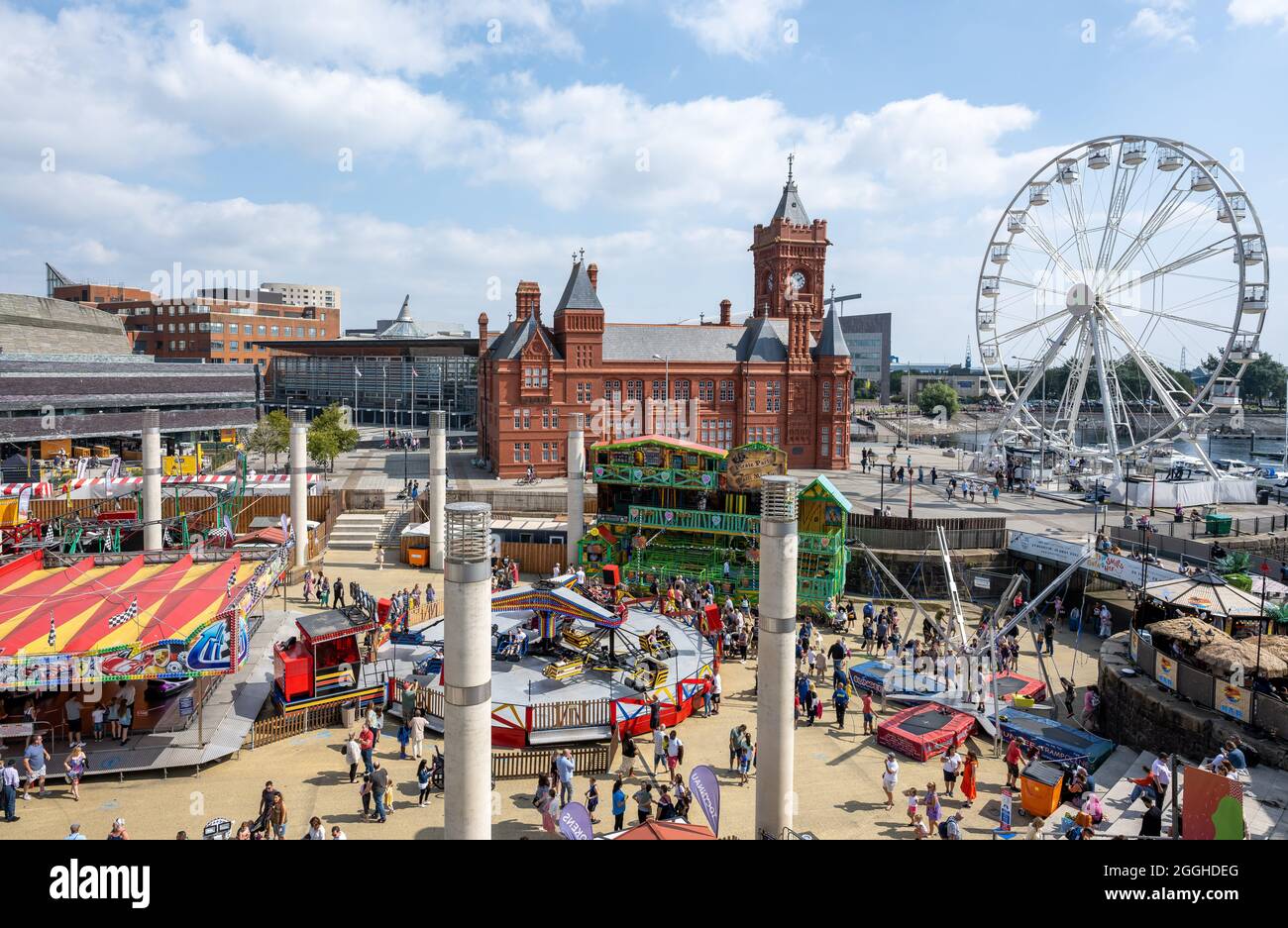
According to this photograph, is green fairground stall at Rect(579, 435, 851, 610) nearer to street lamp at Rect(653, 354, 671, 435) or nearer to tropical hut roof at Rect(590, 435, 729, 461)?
tropical hut roof at Rect(590, 435, 729, 461)

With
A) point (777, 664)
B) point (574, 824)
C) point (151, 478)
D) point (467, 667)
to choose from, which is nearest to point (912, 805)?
point (777, 664)

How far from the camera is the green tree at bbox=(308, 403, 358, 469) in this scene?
64062 millimetres

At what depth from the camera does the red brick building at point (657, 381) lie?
2498 inches

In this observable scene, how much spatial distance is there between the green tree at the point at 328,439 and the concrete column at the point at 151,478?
29251 millimetres

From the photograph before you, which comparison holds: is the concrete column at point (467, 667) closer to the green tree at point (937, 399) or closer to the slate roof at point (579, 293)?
the slate roof at point (579, 293)

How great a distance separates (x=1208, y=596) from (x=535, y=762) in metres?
21.0

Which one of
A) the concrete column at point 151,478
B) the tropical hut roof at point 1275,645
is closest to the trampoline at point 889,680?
the tropical hut roof at point 1275,645

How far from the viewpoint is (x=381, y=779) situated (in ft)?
58.4

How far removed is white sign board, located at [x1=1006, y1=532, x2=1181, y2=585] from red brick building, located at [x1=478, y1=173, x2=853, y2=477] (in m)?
29.4

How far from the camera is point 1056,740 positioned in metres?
22.2

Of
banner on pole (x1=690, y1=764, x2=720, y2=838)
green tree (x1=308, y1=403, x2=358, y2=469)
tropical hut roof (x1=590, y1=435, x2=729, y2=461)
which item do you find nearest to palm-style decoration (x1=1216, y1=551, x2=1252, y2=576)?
tropical hut roof (x1=590, y1=435, x2=729, y2=461)

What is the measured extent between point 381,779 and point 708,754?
8.24 metres
